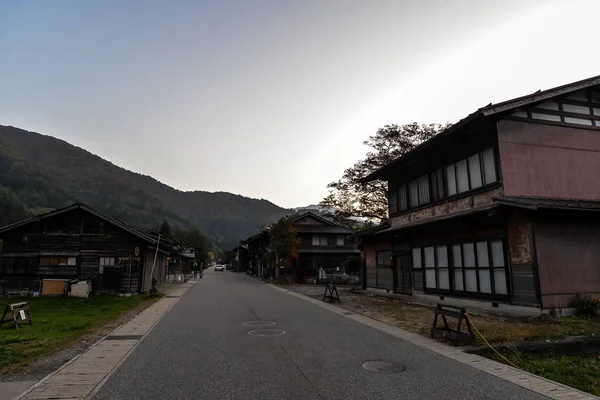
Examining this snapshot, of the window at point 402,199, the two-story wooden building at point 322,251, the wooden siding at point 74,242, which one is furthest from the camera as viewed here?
the two-story wooden building at point 322,251

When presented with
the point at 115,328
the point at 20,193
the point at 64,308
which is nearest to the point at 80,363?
the point at 115,328

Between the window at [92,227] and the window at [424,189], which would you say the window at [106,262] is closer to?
the window at [92,227]

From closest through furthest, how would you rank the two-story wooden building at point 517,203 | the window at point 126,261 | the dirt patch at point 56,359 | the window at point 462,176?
the dirt patch at point 56,359, the two-story wooden building at point 517,203, the window at point 462,176, the window at point 126,261

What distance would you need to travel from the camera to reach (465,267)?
1666 cm

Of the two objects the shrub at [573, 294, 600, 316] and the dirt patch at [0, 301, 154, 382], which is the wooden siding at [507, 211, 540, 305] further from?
the dirt patch at [0, 301, 154, 382]

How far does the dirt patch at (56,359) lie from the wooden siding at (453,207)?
595 inches

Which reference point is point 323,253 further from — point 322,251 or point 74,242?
point 74,242

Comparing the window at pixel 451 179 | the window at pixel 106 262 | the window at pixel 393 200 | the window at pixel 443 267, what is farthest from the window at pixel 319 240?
the window at pixel 451 179

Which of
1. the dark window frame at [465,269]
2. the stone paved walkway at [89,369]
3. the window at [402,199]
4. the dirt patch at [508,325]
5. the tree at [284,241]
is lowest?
the stone paved walkway at [89,369]

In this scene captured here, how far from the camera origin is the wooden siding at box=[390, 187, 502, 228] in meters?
15.7

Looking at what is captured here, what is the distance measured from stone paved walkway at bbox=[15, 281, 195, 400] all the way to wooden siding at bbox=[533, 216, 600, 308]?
13.5 metres

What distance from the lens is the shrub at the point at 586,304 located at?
12781mm

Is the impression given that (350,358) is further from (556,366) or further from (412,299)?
(412,299)

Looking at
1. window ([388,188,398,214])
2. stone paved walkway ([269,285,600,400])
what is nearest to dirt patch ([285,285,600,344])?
stone paved walkway ([269,285,600,400])
